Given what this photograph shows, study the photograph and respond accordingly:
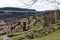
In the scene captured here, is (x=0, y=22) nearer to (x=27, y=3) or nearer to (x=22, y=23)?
(x=22, y=23)

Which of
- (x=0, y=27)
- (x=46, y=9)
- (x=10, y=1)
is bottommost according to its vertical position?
(x=0, y=27)

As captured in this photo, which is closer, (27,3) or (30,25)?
(30,25)

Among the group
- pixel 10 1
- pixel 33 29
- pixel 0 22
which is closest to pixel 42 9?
pixel 33 29

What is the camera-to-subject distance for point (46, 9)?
102 inches

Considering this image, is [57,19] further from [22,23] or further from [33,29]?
[22,23]

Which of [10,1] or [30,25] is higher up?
[10,1]

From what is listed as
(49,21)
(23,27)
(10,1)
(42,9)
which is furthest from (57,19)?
(10,1)

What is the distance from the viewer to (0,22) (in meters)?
2.47

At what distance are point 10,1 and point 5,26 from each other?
515 mm

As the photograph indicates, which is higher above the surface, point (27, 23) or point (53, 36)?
point (27, 23)

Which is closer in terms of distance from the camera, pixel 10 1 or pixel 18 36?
pixel 18 36

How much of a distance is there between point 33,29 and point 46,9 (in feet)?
1.63

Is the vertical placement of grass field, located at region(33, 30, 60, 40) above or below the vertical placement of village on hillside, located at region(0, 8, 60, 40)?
below

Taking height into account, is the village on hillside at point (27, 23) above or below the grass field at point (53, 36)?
above
